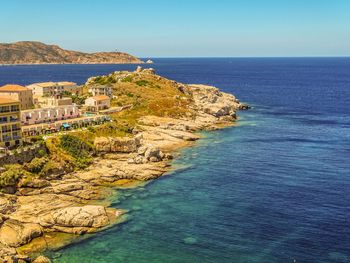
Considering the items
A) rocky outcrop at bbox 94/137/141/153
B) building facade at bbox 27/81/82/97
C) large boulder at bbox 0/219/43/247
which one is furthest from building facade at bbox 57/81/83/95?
large boulder at bbox 0/219/43/247

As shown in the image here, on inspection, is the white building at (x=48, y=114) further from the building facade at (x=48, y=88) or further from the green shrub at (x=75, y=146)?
the building facade at (x=48, y=88)

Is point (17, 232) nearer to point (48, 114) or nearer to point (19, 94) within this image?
point (48, 114)

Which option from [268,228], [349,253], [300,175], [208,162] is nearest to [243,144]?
[208,162]

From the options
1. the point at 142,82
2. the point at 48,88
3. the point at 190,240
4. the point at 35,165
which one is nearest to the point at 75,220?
the point at 190,240

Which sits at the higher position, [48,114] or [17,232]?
[48,114]

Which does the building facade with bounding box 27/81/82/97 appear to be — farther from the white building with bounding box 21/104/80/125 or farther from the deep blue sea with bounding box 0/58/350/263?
the deep blue sea with bounding box 0/58/350/263

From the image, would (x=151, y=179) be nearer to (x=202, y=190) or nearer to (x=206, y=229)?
(x=202, y=190)
